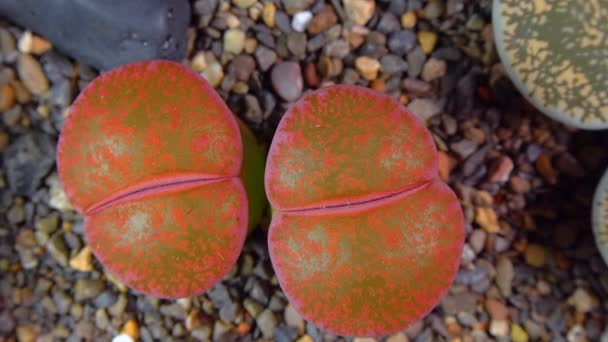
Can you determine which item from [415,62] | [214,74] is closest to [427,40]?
[415,62]

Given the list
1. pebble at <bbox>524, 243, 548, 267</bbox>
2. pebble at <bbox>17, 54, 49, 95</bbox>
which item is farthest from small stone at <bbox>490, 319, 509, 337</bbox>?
pebble at <bbox>17, 54, 49, 95</bbox>

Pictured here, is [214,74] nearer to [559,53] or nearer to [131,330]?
[131,330]

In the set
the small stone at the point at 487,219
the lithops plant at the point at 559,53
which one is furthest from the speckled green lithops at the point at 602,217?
the small stone at the point at 487,219

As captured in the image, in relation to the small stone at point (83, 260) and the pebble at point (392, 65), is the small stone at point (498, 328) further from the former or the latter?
the small stone at point (83, 260)

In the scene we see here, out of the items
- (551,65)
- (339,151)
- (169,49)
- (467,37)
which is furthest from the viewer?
(467,37)

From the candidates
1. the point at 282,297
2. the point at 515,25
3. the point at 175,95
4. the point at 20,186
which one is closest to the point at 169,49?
the point at 175,95

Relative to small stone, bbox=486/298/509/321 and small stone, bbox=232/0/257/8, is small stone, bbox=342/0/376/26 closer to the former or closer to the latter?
small stone, bbox=232/0/257/8

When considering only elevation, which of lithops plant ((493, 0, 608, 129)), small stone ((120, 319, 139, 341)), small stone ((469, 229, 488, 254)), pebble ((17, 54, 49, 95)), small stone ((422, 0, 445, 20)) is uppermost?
lithops plant ((493, 0, 608, 129))

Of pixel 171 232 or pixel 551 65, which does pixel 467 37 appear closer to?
pixel 551 65
